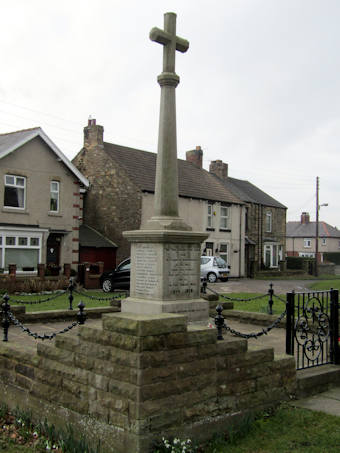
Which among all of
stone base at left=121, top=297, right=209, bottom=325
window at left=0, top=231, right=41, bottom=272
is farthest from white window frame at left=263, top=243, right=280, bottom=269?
stone base at left=121, top=297, right=209, bottom=325

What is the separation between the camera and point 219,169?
4119 cm

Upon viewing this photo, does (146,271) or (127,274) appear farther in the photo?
(127,274)

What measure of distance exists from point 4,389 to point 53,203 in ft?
64.1

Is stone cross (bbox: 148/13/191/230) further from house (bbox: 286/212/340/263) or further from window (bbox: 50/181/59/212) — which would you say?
house (bbox: 286/212/340/263)

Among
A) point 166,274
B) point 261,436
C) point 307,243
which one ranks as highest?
point 307,243

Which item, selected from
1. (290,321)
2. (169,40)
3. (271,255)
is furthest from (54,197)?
(271,255)

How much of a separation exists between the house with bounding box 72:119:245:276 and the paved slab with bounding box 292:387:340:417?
68.3 feet

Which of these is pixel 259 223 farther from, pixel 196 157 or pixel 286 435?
pixel 286 435

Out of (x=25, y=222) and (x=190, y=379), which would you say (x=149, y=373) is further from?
(x=25, y=222)

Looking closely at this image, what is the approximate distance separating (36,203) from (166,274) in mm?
18186

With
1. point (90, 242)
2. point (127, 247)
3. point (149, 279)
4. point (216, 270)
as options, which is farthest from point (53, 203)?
point (149, 279)

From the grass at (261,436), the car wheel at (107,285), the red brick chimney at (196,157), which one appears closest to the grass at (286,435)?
the grass at (261,436)

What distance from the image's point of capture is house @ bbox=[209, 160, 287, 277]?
40.2 m

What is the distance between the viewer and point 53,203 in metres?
25.7
